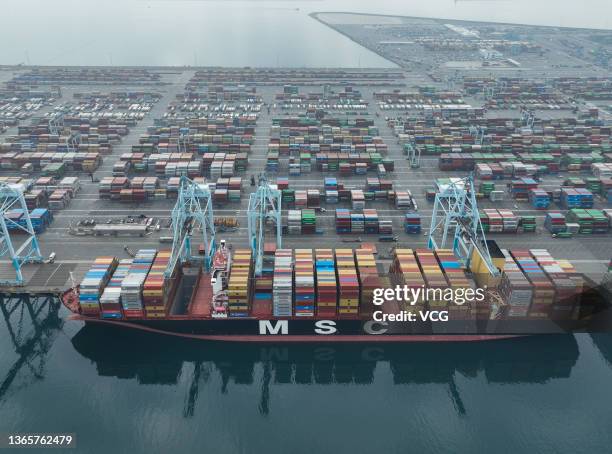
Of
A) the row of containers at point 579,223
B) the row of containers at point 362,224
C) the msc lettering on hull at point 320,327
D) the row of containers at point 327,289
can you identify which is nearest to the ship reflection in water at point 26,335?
the row of containers at point 327,289

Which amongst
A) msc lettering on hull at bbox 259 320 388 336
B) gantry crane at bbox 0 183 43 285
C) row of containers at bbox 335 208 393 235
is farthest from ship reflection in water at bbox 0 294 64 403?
row of containers at bbox 335 208 393 235

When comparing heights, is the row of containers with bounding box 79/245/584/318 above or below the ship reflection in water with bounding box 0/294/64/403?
above

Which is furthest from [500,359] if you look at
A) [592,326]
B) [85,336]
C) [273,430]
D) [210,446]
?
[85,336]

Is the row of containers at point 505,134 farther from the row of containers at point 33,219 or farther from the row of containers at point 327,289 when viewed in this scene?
the row of containers at point 33,219

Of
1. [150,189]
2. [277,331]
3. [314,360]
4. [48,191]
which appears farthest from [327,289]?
[48,191]

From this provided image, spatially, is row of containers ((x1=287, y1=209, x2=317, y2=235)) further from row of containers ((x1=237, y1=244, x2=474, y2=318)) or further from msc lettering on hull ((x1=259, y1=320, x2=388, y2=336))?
msc lettering on hull ((x1=259, y1=320, x2=388, y2=336))

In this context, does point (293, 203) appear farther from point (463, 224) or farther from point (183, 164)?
point (463, 224)
